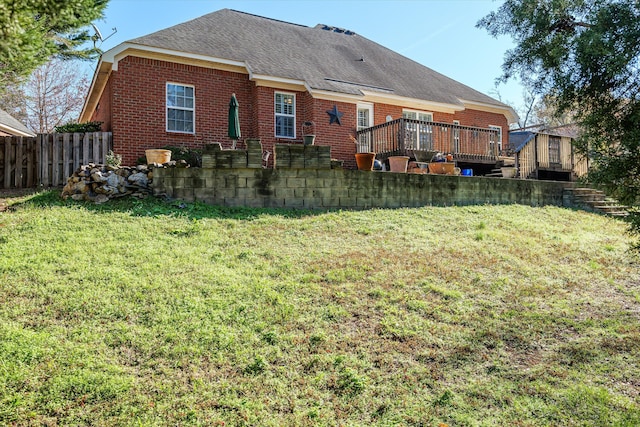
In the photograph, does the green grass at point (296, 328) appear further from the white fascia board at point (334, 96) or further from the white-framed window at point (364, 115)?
the white-framed window at point (364, 115)

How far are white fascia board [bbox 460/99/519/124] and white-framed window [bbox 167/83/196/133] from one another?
12571mm

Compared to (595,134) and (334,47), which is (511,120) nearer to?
(334,47)

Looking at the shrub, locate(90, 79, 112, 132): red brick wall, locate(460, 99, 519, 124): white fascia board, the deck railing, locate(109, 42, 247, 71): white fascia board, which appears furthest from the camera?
locate(460, 99, 519, 124): white fascia board

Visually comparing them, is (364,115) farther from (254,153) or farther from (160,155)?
(160,155)

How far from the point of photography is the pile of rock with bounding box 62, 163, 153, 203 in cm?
908

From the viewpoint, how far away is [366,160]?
37.0ft

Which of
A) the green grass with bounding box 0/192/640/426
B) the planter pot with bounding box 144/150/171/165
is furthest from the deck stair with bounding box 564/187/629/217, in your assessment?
the planter pot with bounding box 144/150/171/165

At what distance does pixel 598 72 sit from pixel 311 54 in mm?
13014

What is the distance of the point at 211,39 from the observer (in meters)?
14.9

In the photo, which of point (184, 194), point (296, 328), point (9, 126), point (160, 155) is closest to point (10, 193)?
point (160, 155)

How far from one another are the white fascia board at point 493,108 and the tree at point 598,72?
1330 cm

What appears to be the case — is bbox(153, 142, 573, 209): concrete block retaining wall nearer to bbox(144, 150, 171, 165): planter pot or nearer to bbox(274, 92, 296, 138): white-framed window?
bbox(144, 150, 171, 165): planter pot

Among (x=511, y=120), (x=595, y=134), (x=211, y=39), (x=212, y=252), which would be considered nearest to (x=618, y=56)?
(x=595, y=134)

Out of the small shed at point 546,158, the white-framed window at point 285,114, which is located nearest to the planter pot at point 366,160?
the white-framed window at point 285,114
